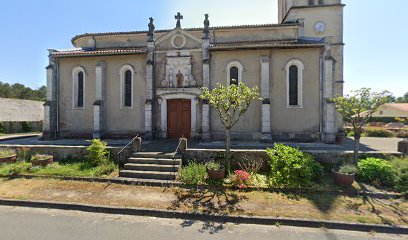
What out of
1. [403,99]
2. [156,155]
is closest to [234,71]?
[156,155]

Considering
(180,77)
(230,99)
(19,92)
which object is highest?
(19,92)

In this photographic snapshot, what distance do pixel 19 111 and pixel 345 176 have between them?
114 ft

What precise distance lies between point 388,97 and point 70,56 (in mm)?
18029

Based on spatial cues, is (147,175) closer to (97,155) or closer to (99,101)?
(97,155)

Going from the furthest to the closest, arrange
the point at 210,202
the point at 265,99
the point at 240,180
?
the point at 265,99
the point at 240,180
the point at 210,202

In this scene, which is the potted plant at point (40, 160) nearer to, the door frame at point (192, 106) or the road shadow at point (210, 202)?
the door frame at point (192, 106)

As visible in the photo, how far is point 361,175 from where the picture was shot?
296 inches

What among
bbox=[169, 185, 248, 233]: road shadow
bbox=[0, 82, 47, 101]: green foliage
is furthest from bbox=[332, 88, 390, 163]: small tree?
bbox=[0, 82, 47, 101]: green foliage

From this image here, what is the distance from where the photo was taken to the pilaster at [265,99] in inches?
507

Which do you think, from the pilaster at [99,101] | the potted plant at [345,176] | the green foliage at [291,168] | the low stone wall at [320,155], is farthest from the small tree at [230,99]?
the pilaster at [99,101]

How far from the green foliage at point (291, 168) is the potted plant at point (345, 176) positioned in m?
0.56

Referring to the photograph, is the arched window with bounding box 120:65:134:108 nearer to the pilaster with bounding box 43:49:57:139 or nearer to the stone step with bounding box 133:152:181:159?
the pilaster with bounding box 43:49:57:139

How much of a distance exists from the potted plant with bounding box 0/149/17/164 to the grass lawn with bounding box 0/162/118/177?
1.88 ft

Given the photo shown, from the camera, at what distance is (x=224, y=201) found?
20.4 feet
